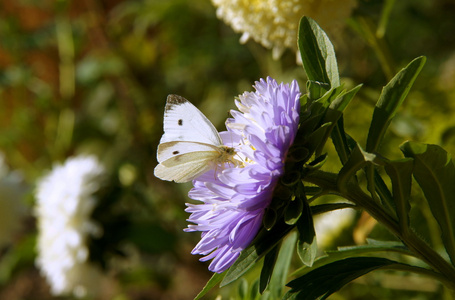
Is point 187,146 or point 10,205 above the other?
point 10,205

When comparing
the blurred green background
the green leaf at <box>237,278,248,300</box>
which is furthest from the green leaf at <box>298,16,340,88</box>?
the blurred green background

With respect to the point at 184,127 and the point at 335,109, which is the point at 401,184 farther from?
the point at 184,127

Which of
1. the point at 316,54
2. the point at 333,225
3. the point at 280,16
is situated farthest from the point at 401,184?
the point at 333,225

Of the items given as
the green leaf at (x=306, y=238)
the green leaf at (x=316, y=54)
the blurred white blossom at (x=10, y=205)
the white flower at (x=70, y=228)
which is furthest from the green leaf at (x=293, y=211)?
the blurred white blossom at (x=10, y=205)

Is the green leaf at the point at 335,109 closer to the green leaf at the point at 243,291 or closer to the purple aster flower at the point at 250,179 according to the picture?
the purple aster flower at the point at 250,179

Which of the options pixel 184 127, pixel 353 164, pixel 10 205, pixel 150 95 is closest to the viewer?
pixel 353 164

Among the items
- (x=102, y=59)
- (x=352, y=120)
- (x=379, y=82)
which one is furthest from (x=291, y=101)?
(x=102, y=59)
